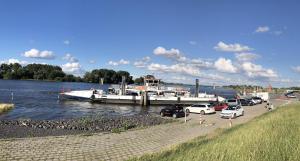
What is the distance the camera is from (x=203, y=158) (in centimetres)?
923

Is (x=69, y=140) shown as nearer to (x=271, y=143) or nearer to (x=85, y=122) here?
(x=271, y=143)

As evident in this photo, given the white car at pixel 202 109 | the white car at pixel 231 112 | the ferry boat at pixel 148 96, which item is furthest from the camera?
the ferry boat at pixel 148 96

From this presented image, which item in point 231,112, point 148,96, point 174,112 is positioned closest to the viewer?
point 231,112

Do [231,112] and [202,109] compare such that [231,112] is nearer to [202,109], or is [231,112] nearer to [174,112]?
[202,109]

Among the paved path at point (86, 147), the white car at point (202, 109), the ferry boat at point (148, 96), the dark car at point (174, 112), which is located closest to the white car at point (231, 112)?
the white car at point (202, 109)

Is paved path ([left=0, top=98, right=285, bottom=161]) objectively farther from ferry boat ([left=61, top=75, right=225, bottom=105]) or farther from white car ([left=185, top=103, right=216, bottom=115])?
ferry boat ([left=61, top=75, right=225, bottom=105])

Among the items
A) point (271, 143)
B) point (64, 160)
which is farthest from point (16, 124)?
point (271, 143)

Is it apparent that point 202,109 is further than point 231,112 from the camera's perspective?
Yes

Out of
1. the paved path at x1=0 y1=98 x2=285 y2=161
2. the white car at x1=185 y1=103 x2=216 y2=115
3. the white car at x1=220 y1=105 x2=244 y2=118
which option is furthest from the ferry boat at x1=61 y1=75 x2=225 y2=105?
the paved path at x1=0 y1=98 x2=285 y2=161

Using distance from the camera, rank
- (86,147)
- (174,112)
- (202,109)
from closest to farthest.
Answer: (86,147) → (174,112) → (202,109)

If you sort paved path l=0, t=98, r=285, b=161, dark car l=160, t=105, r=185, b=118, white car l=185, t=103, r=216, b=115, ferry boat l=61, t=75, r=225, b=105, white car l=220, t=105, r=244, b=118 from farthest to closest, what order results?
ferry boat l=61, t=75, r=225, b=105, white car l=185, t=103, r=216, b=115, dark car l=160, t=105, r=185, b=118, white car l=220, t=105, r=244, b=118, paved path l=0, t=98, r=285, b=161

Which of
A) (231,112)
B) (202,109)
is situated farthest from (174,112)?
(231,112)

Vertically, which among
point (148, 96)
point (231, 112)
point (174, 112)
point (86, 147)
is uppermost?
point (148, 96)

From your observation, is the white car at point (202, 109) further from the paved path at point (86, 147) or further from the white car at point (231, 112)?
the paved path at point (86, 147)
